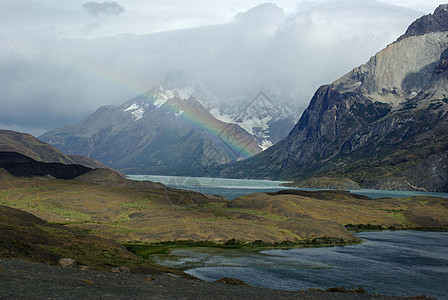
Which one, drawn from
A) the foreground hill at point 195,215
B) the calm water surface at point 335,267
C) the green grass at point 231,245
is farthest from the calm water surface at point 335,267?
the foreground hill at point 195,215

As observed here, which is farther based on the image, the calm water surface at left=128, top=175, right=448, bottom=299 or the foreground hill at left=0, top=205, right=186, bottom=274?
the calm water surface at left=128, top=175, right=448, bottom=299

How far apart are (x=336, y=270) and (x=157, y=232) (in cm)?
5093

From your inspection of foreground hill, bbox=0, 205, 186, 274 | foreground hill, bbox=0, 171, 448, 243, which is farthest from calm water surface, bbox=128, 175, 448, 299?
foreground hill, bbox=0, 171, 448, 243

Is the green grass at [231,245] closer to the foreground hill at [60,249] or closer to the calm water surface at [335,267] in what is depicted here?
the calm water surface at [335,267]

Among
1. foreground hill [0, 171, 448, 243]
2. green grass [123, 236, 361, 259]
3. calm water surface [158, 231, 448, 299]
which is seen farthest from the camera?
foreground hill [0, 171, 448, 243]

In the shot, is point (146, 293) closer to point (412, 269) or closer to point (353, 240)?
point (412, 269)

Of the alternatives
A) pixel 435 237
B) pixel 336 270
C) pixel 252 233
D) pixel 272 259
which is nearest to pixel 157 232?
pixel 252 233

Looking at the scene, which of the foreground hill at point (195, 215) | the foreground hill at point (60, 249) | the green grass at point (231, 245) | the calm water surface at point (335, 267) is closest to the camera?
the foreground hill at point (60, 249)

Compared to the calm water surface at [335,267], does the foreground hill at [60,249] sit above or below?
above

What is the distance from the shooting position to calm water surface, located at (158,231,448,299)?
219 feet

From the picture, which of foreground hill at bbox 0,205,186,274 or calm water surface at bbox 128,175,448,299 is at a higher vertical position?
foreground hill at bbox 0,205,186,274

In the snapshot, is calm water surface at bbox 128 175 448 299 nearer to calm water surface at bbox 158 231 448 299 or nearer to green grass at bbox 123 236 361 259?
calm water surface at bbox 158 231 448 299

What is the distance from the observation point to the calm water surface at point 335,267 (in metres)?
66.8

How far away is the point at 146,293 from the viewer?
3806 cm
